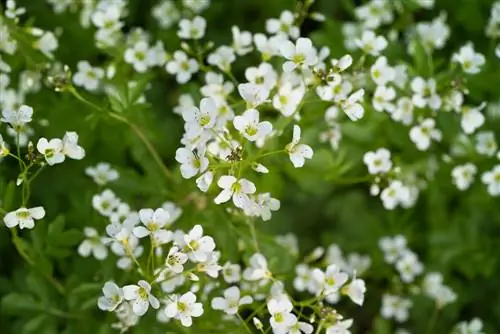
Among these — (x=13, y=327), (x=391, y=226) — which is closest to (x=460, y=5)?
(x=391, y=226)

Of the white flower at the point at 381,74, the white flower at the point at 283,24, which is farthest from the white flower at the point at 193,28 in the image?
the white flower at the point at 381,74

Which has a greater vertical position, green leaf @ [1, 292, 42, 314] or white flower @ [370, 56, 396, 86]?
white flower @ [370, 56, 396, 86]

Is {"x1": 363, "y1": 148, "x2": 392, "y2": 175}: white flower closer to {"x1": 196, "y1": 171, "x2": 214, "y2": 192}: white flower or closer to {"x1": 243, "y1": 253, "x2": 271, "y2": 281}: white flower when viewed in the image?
{"x1": 243, "y1": 253, "x2": 271, "y2": 281}: white flower

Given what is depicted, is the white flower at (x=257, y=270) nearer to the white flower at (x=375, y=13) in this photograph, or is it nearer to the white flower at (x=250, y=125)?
the white flower at (x=250, y=125)

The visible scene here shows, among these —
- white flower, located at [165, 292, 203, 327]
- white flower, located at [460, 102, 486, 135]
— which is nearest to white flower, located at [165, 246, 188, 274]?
white flower, located at [165, 292, 203, 327]

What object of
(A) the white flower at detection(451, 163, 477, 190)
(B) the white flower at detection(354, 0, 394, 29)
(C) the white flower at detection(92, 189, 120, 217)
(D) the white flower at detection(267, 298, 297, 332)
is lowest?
(A) the white flower at detection(451, 163, 477, 190)

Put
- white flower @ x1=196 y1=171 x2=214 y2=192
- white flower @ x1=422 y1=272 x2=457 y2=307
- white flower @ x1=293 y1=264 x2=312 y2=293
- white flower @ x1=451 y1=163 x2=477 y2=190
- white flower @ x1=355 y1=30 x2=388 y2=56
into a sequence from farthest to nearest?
1. white flower @ x1=422 y1=272 x2=457 y2=307
2. white flower @ x1=451 y1=163 x2=477 y2=190
3. white flower @ x1=293 y1=264 x2=312 y2=293
4. white flower @ x1=355 y1=30 x2=388 y2=56
5. white flower @ x1=196 y1=171 x2=214 y2=192

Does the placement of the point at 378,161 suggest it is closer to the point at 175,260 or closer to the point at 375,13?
the point at 375,13

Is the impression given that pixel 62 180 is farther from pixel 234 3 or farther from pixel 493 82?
pixel 493 82
